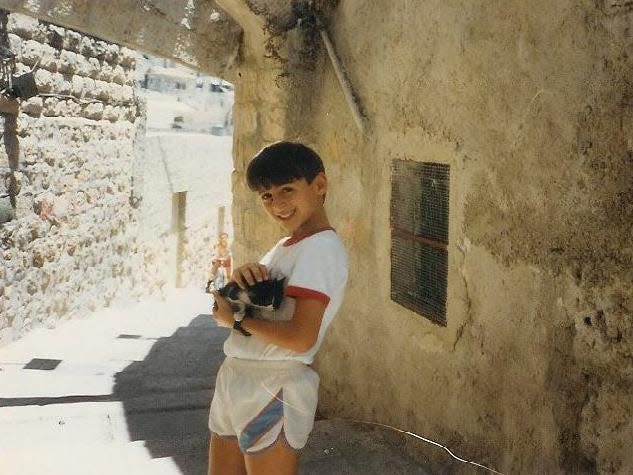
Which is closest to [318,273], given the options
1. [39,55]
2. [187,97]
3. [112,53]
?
[39,55]

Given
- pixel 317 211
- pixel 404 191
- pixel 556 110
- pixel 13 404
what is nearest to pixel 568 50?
pixel 556 110

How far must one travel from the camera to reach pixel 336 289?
1821mm

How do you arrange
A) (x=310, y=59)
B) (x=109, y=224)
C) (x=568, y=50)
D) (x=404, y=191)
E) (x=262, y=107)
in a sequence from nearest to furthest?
(x=568, y=50)
(x=404, y=191)
(x=310, y=59)
(x=262, y=107)
(x=109, y=224)

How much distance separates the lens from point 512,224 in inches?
95.0

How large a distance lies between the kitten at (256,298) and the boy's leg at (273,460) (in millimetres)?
307

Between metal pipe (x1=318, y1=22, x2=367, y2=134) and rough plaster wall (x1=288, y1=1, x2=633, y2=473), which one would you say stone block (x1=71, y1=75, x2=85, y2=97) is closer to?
metal pipe (x1=318, y1=22, x2=367, y2=134)

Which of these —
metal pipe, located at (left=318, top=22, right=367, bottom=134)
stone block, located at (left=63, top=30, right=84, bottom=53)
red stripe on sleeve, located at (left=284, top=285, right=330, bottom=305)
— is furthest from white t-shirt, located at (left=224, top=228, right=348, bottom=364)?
stone block, located at (left=63, top=30, right=84, bottom=53)

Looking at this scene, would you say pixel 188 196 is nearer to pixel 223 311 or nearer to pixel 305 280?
pixel 223 311

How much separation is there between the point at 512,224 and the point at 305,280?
93 centimetres

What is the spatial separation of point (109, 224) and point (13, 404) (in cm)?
347

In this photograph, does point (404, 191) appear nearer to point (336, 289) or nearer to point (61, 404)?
point (336, 289)

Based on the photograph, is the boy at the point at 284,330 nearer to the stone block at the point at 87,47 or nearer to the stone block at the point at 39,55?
the stone block at the point at 39,55

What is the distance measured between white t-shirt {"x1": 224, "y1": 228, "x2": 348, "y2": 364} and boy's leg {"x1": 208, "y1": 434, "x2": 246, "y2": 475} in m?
0.25

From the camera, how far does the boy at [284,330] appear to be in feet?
5.80
